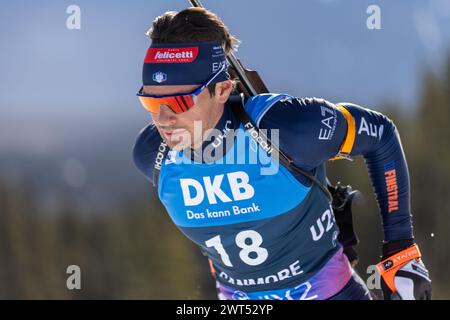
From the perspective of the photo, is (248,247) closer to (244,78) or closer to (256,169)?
(256,169)

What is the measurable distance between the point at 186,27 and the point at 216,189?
0.81 meters

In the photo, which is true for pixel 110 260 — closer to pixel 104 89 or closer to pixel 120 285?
pixel 120 285

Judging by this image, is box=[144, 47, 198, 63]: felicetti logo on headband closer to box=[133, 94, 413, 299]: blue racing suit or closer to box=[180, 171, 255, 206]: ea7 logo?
box=[133, 94, 413, 299]: blue racing suit

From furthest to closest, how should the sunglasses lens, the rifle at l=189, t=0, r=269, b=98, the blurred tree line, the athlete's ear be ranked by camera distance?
the blurred tree line < the rifle at l=189, t=0, r=269, b=98 < the athlete's ear < the sunglasses lens

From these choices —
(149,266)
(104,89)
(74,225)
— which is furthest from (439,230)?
(104,89)

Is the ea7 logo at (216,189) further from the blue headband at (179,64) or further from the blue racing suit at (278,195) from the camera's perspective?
the blue headband at (179,64)

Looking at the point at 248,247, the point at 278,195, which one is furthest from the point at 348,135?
the point at 248,247

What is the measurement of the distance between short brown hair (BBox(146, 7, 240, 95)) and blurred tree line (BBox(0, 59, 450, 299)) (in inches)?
772

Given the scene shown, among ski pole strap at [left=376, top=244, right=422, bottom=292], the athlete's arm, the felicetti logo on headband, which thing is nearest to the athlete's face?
the felicetti logo on headband

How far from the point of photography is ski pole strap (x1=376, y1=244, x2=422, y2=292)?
11.5 feet

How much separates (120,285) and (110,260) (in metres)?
1.23

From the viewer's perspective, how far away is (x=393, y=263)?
352cm

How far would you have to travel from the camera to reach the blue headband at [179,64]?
3.27 meters

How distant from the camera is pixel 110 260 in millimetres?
29625
